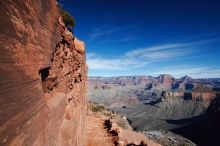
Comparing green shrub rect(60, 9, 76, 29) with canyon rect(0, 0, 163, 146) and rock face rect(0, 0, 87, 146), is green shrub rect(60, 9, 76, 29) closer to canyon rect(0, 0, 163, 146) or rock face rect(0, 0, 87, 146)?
canyon rect(0, 0, 163, 146)

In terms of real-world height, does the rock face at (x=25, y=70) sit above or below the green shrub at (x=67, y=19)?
below

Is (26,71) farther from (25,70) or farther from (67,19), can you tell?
(67,19)

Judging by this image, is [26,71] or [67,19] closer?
[26,71]

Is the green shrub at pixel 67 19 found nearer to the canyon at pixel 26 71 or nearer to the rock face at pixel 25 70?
the canyon at pixel 26 71

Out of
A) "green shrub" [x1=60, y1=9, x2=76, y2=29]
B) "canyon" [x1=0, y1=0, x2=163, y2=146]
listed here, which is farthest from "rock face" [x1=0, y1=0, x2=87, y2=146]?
"green shrub" [x1=60, y1=9, x2=76, y2=29]

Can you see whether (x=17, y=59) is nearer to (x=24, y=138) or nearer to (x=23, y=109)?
(x=23, y=109)

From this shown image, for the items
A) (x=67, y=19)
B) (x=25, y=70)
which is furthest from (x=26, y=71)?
(x=67, y=19)

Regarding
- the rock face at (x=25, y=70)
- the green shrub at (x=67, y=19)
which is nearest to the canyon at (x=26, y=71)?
the rock face at (x=25, y=70)

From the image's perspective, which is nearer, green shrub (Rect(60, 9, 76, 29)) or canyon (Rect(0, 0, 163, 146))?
canyon (Rect(0, 0, 163, 146))

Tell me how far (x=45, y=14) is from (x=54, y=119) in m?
4.05

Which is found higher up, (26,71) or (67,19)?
(67,19)

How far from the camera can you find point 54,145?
8.51 metres

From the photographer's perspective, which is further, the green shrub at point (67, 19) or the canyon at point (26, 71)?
the green shrub at point (67, 19)

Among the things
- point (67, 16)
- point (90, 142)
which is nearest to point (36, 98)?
point (67, 16)
